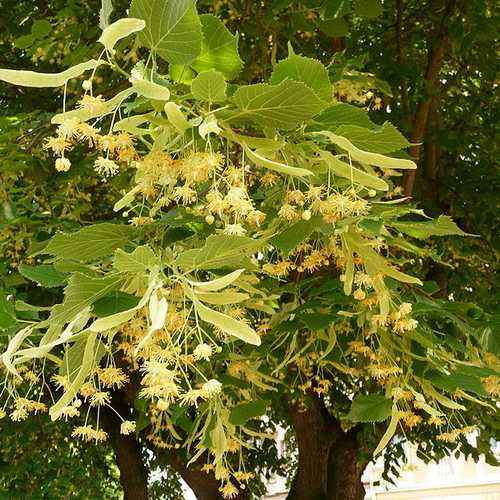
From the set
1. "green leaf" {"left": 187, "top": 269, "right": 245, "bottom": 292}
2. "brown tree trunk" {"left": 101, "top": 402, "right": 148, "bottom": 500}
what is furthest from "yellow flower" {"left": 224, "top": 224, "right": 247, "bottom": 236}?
"brown tree trunk" {"left": 101, "top": 402, "right": 148, "bottom": 500}

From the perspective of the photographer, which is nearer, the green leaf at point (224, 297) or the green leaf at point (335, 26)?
the green leaf at point (224, 297)

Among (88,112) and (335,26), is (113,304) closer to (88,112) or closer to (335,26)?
(88,112)

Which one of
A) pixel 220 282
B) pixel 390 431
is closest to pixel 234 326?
pixel 220 282

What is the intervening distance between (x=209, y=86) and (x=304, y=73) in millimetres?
140

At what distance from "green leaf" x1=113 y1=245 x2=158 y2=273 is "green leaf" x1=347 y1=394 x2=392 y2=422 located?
0.71 metres

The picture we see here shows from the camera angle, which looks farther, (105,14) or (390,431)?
(390,431)

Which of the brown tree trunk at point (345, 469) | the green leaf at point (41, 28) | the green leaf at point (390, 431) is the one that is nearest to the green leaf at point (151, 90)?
the green leaf at point (390, 431)

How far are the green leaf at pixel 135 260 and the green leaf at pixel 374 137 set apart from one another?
294 mm

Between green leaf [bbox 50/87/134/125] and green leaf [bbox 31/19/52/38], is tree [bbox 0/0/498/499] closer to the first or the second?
green leaf [bbox 50/87/134/125]

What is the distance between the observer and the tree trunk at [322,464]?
3.62 metres

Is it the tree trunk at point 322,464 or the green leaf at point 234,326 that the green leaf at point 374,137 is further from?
the tree trunk at point 322,464

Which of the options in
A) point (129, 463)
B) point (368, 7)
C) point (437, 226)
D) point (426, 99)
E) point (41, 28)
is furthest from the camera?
point (129, 463)

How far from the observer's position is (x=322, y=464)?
3662 millimetres

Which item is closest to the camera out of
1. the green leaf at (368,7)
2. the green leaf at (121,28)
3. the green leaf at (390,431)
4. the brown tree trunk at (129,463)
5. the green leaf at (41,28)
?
the green leaf at (121,28)
